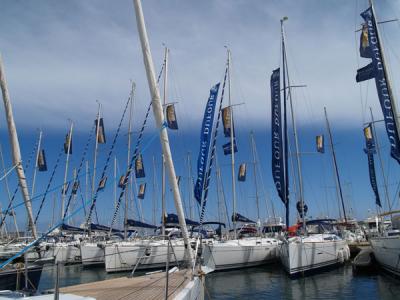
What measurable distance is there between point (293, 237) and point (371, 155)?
15.6 meters

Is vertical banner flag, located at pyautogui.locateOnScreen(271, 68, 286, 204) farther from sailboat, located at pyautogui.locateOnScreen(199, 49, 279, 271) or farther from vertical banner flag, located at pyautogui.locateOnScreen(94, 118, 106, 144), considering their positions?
vertical banner flag, located at pyautogui.locateOnScreen(94, 118, 106, 144)

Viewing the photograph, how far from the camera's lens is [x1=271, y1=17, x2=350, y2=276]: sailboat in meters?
25.9

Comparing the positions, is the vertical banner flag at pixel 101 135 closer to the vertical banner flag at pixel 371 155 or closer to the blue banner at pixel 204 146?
the blue banner at pixel 204 146

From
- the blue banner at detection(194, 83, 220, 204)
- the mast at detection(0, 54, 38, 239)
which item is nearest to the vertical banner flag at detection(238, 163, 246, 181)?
the blue banner at detection(194, 83, 220, 204)

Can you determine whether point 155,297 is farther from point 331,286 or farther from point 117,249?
point 117,249

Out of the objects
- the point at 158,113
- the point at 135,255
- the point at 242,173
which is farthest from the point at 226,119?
the point at 158,113

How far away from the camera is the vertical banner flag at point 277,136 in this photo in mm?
27312

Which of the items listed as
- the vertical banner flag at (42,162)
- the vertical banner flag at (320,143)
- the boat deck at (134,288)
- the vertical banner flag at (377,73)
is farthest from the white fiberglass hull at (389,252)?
the vertical banner flag at (42,162)

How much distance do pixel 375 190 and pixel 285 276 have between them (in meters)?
18.1

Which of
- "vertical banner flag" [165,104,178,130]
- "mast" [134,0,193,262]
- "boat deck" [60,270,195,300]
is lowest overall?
"boat deck" [60,270,195,300]

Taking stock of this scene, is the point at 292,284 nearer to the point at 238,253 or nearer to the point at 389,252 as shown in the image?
the point at 389,252

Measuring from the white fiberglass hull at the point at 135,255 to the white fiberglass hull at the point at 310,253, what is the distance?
1014 cm

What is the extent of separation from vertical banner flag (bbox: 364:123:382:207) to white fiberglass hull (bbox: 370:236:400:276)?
14832 millimetres

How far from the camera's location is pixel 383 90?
18266 millimetres
